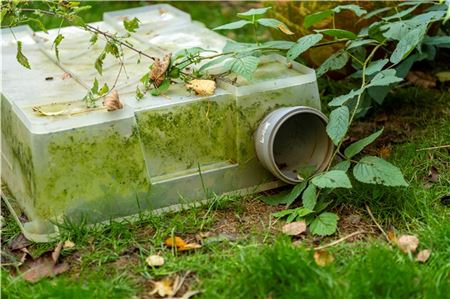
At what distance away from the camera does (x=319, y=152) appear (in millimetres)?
3418

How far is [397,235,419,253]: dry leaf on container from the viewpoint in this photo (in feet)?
9.16

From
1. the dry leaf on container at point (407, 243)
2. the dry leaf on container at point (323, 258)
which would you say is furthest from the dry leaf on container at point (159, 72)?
the dry leaf on container at point (407, 243)

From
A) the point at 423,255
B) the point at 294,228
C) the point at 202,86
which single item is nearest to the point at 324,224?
the point at 294,228

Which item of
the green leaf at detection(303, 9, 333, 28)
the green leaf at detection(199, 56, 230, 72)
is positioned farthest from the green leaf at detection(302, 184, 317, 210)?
the green leaf at detection(303, 9, 333, 28)

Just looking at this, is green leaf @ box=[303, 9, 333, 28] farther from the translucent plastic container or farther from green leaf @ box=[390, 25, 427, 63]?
green leaf @ box=[390, 25, 427, 63]

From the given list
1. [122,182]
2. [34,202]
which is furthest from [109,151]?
[34,202]

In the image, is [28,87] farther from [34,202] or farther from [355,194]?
[355,194]

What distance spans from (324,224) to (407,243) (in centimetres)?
34

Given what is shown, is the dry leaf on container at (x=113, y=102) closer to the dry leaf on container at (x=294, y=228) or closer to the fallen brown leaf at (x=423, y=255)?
the dry leaf on container at (x=294, y=228)

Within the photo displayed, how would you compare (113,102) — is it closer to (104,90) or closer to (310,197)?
(104,90)

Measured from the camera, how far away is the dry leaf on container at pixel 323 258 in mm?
2673

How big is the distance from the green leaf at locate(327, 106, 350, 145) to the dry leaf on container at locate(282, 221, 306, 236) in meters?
0.36

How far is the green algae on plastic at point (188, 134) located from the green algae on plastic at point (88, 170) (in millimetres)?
83

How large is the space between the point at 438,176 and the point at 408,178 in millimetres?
139
